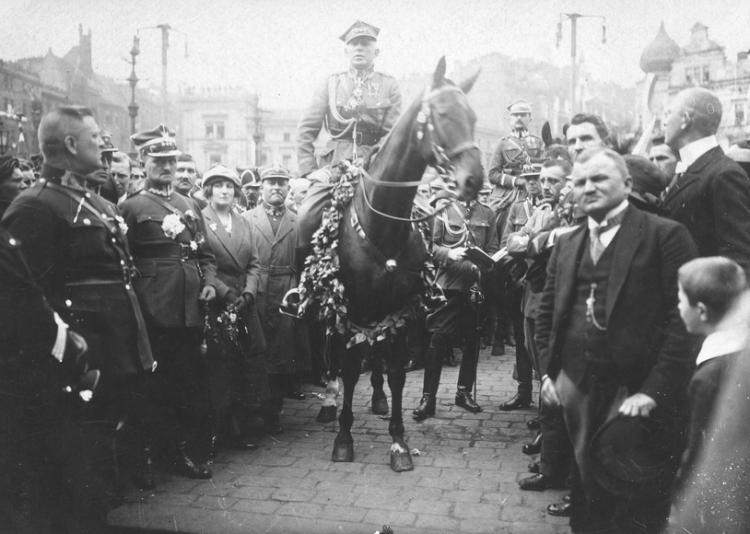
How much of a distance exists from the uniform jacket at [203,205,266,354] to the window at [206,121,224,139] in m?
10.3

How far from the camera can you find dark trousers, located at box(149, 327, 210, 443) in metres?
5.02

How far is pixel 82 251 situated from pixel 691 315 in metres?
3.49

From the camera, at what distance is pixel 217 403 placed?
18.9 feet

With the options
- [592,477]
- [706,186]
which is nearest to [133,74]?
[706,186]

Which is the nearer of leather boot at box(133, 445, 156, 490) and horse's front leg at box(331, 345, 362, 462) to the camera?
leather boot at box(133, 445, 156, 490)

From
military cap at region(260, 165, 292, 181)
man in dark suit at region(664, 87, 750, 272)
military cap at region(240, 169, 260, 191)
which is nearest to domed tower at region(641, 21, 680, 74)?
man in dark suit at region(664, 87, 750, 272)

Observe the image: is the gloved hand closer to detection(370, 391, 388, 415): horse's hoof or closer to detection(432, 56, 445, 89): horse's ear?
detection(370, 391, 388, 415): horse's hoof

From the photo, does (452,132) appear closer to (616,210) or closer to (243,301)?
(616,210)

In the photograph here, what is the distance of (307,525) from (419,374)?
4447 mm

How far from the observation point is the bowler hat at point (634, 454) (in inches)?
136

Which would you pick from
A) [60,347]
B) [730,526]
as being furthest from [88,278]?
[730,526]

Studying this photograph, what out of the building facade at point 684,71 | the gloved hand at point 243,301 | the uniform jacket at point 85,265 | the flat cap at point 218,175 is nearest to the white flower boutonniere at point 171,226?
the uniform jacket at point 85,265

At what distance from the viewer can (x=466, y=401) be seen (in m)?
6.77

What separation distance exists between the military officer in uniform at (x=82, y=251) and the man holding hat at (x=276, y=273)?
7.84 feet
